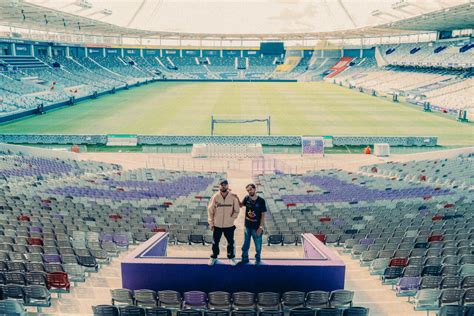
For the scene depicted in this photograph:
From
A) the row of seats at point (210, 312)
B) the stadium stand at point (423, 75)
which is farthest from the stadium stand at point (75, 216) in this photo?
the stadium stand at point (423, 75)

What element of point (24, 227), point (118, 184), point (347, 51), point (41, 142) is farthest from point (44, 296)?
point (347, 51)

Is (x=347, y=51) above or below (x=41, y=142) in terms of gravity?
above

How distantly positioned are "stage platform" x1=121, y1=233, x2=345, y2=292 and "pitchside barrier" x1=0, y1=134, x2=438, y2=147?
31204 mm

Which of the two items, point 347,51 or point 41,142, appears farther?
point 347,51

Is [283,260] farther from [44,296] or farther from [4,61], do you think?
[4,61]

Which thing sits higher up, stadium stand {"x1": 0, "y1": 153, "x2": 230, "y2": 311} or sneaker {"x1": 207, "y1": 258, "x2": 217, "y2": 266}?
sneaker {"x1": 207, "y1": 258, "x2": 217, "y2": 266}

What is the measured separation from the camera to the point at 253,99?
6844 cm

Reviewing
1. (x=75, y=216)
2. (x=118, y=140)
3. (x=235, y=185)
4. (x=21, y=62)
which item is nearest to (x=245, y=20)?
(x=21, y=62)

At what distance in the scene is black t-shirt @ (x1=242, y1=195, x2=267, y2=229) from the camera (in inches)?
293

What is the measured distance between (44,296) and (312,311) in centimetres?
433

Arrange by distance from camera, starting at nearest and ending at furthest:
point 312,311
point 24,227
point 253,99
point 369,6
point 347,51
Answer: point 312,311 → point 24,227 → point 253,99 → point 369,6 → point 347,51

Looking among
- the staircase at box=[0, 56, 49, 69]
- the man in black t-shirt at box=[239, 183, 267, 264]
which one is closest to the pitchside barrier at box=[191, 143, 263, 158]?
the man in black t-shirt at box=[239, 183, 267, 264]

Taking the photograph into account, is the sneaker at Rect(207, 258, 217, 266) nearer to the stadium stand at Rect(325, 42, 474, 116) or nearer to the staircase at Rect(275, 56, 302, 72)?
the stadium stand at Rect(325, 42, 474, 116)

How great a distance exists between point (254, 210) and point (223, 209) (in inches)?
20.6
